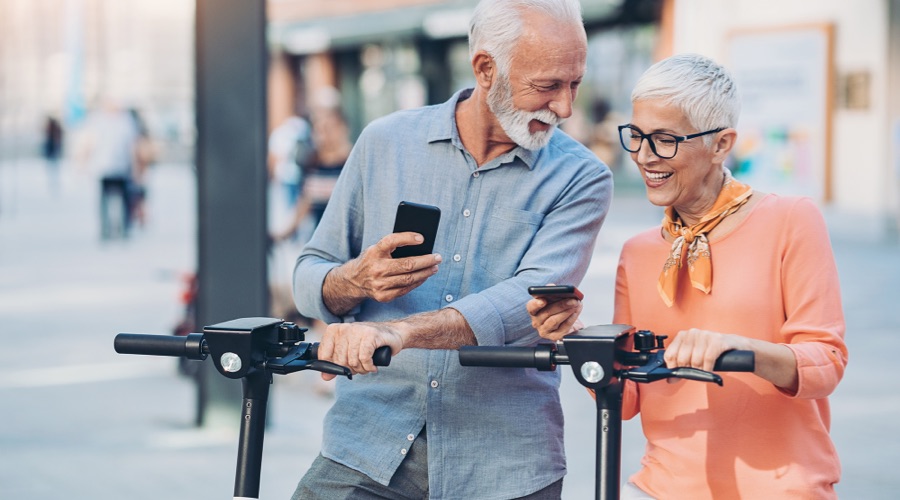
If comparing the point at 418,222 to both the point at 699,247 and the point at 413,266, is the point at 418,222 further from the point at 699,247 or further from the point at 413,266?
the point at 699,247

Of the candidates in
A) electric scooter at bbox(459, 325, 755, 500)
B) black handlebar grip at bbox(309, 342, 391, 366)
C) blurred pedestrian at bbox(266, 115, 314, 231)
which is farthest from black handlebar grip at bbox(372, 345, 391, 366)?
blurred pedestrian at bbox(266, 115, 314, 231)

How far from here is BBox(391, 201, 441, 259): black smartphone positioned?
2.37m

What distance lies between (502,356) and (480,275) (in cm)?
55

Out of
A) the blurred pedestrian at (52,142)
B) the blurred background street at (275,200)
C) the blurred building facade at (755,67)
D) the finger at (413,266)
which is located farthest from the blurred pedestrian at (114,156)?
the finger at (413,266)

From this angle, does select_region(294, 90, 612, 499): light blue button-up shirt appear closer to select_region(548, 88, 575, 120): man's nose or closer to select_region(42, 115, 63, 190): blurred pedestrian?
select_region(548, 88, 575, 120): man's nose

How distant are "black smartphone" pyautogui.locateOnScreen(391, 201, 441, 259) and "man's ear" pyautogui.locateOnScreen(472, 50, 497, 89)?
512 millimetres

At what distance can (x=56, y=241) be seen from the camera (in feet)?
59.7

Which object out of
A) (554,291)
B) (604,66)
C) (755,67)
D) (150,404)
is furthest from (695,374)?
(604,66)

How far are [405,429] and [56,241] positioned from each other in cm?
1667

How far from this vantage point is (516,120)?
8.86 ft

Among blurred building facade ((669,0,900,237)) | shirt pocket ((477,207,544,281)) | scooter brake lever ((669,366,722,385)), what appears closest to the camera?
scooter brake lever ((669,366,722,385))

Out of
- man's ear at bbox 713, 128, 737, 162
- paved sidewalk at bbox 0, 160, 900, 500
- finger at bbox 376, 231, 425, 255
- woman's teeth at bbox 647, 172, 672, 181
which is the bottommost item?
paved sidewalk at bbox 0, 160, 900, 500

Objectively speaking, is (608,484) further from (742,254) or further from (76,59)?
(76,59)

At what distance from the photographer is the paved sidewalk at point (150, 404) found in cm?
585
